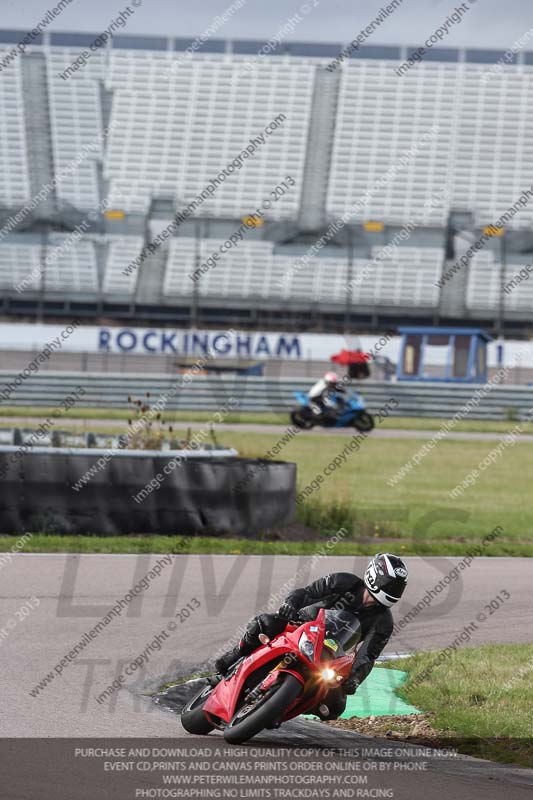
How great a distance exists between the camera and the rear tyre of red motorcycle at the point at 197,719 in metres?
6.17

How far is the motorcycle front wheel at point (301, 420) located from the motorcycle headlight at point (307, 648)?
22847mm

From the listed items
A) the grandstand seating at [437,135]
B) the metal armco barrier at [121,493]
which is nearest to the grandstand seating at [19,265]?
the grandstand seating at [437,135]

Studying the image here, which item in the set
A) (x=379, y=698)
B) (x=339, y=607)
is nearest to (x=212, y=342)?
(x=379, y=698)

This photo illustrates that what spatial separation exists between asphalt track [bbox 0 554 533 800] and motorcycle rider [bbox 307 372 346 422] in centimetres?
1501

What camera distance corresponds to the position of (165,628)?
30.0ft

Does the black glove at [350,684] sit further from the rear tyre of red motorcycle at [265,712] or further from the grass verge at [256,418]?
the grass verge at [256,418]

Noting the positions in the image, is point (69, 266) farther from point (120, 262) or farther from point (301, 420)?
point (301, 420)

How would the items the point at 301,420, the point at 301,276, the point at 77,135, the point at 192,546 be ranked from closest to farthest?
the point at 192,546 < the point at 301,420 < the point at 301,276 < the point at 77,135

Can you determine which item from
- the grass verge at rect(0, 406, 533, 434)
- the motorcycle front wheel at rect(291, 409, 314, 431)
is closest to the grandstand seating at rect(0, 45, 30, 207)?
the grass verge at rect(0, 406, 533, 434)

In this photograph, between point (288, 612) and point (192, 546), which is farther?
point (192, 546)

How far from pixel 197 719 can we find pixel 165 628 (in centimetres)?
298

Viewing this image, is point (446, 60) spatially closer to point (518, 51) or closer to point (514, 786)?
point (518, 51)

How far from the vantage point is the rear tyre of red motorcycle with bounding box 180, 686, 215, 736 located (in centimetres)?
617

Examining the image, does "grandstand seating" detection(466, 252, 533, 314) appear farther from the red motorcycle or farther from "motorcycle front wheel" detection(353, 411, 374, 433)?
the red motorcycle
